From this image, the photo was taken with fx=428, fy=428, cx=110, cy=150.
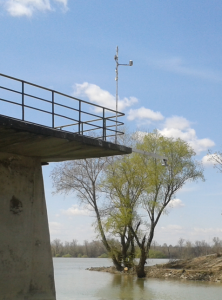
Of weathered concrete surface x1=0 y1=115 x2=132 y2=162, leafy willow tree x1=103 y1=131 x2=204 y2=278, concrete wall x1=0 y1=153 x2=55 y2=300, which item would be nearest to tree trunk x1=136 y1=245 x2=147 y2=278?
leafy willow tree x1=103 y1=131 x2=204 y2=278

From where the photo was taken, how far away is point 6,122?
11281mm

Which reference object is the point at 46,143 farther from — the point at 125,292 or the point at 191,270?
the point at 191,270

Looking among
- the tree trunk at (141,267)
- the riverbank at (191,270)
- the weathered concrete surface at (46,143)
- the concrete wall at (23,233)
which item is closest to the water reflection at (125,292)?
the tree trunk at (141,267)

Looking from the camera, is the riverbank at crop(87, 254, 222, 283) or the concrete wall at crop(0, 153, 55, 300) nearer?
the concrete wall at crop(0, 153, 55, 300)

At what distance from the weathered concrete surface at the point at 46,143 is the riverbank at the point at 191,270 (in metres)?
21.0

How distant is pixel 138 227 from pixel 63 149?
23474 millimetres

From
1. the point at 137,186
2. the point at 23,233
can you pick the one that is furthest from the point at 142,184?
the point at 23,233

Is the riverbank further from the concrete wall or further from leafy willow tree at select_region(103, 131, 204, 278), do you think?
the concrete wall

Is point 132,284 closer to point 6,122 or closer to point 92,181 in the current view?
point 92,181

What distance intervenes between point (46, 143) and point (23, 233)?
291cm

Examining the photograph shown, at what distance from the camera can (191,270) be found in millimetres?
34562

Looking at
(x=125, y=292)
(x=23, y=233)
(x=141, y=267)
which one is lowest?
(x=125, y=292)

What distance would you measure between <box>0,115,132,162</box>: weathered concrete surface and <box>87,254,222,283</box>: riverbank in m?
21.0

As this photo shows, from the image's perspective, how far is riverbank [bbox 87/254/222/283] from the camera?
33250 millimetres
